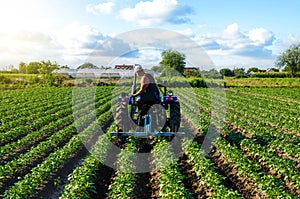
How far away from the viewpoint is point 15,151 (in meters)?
10.9

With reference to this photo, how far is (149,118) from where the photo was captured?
10.2 m

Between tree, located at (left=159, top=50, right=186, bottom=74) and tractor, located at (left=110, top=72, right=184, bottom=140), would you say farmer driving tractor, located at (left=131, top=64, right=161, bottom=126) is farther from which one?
tree, located at (left=159, top=50, right=186, bottom=74)

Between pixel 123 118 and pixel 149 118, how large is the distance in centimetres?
122

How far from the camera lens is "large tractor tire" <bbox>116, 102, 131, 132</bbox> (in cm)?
1114

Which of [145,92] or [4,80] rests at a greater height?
[145,92]

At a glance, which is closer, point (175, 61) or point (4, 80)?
point (175, 61)

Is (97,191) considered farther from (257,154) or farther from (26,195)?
(257,154)

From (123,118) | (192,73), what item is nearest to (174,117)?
(123,118)

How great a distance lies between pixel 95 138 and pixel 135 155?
2.92m

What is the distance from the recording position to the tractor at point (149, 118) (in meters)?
10.3

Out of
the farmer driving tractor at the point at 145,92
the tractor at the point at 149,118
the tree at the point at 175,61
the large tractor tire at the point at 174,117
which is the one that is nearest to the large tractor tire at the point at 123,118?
the tractor at the point at 149,118

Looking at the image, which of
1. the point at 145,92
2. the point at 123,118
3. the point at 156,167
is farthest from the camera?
the point at 123,118

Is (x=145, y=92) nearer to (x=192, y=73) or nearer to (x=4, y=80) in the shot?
(x=192, y=73)

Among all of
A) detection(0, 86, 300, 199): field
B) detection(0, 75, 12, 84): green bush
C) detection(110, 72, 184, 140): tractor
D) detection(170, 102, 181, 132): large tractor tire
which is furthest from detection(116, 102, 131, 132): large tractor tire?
detection(0, 75, 12, 84): green bush
